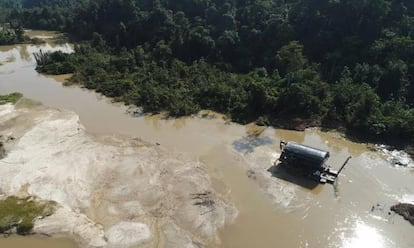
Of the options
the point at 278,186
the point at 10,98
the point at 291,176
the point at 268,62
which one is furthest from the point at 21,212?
the point at 268,62

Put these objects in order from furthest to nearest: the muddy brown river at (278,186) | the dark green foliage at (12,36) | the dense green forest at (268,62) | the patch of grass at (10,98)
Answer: the dark green foliage at (12,36), the patch of grass at (10,98), the dense green forest at (268,62), the muddy brown river at (278,186)

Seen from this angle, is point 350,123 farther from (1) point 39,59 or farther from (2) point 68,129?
(1) point 39,59

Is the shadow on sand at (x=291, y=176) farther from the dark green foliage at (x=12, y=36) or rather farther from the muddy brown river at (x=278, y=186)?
the dark green foliage at (x=12, y=36)

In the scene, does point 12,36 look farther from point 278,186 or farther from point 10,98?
point 278,186

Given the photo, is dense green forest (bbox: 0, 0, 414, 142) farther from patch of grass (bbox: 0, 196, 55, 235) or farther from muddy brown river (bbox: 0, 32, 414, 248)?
patch of grass (bbox: 0, 196, 55, 235)

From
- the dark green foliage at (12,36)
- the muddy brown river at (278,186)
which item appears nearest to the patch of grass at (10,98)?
the muddy brown river at (278,186)

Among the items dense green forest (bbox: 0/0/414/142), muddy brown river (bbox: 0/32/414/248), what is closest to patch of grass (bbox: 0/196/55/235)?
muddy brown river (bbox: 0/32/414/248)
